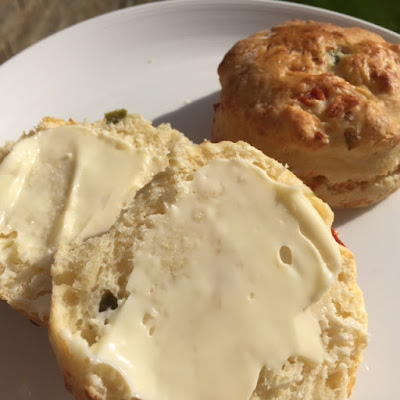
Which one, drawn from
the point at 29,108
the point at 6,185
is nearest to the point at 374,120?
the point at 6,185

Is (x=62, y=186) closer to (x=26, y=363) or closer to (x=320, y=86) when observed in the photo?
(x=26, y=363)

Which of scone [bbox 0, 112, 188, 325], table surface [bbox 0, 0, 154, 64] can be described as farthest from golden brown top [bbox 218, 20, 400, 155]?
table surface [bbox 0, 0, 154, 64]

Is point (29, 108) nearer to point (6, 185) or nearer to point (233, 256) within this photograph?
point (6, 185)

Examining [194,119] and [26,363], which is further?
[194,119]

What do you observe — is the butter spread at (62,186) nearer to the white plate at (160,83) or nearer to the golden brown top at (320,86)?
the white plate at (160,83)

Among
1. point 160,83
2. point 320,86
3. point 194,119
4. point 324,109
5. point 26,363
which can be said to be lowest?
point 26,363

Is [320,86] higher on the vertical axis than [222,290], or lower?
higher

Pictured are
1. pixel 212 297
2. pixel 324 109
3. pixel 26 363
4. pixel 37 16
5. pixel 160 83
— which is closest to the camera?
pixel 212 297

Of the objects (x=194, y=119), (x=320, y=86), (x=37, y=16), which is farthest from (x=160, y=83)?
(x=37, y=16)
